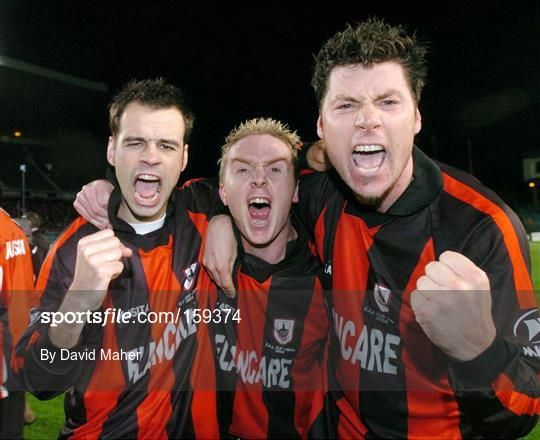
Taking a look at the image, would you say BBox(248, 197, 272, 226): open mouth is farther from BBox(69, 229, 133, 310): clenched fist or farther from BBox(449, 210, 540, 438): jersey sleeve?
BBox(449, 210, 540, 438): jersey sleeve

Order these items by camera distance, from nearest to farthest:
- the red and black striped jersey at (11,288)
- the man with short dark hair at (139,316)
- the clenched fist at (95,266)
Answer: the clenched fist at (95,266) < the man with short dark hair at (139,316) < the red and black striped jersey at (11,288)

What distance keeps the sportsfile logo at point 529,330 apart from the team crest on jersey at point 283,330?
67 centimetres

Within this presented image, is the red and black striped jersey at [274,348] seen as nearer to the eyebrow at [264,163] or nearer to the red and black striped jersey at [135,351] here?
the red and black striped jersey at [135,351]

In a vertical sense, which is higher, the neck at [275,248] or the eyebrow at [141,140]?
the eyebrow at [141,140]

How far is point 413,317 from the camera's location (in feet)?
4.08

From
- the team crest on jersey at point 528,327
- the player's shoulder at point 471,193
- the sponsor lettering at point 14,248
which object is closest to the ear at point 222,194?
the player's shoulder at point 471,193

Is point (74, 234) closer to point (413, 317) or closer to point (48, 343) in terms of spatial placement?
point (48, 343)

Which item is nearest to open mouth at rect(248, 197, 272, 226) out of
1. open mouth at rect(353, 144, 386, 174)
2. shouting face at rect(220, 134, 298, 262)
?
shouting face at rect(220, 134, 298, 262)

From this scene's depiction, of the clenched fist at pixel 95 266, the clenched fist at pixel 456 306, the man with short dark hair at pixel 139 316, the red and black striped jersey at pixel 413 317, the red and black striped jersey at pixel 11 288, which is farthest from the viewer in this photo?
the red and black striped jersey at pixel 11 288

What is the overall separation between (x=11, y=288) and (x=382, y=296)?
137cm

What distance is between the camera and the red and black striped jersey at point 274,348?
145 centimetres

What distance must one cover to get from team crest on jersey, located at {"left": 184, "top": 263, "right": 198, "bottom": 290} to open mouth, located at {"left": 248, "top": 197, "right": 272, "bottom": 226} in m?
0.26

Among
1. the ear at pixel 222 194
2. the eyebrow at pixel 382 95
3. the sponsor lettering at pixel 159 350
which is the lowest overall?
the sponsor lettering at pixel 159 350

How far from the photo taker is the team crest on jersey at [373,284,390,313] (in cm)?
126
